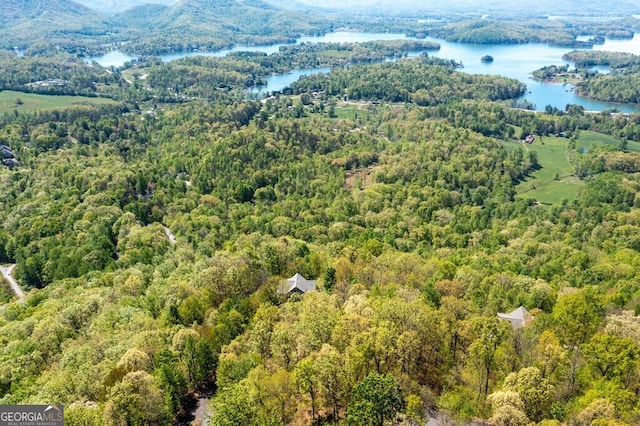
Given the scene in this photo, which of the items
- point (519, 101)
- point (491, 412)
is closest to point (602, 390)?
point (491, 412)

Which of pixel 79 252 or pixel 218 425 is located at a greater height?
pixel 218 425

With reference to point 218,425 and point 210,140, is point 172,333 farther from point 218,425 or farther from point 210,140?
point 210,140

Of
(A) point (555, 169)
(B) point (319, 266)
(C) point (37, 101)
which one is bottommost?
(A) point (555, 169)

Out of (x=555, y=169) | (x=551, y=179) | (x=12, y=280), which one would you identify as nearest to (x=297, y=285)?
(x=12, y=280)

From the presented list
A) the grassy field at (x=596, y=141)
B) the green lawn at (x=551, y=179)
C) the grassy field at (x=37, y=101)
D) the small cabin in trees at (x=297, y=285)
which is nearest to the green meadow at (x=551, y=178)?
the green lawn at (x=551, y=179)

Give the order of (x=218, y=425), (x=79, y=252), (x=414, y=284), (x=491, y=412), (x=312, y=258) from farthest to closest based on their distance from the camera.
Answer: (x=79, y=252), (x=312, y=258), (x=414, y=284), (x=491, y=412), (x=218, y=425)

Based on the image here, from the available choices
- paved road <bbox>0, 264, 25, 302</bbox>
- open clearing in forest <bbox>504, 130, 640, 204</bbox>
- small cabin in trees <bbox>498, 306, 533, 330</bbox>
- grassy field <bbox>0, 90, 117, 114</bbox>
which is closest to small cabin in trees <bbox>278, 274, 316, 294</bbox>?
small cabin in trees <bbox>498, 306, 533, 330</bbox>

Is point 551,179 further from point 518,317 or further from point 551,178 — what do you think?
point 518,317
